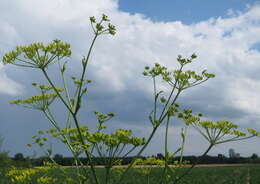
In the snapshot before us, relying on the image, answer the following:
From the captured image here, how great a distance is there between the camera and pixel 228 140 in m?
4.88

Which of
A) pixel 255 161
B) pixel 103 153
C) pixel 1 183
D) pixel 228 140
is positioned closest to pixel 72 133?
pixel 103 153

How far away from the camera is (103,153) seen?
404cm

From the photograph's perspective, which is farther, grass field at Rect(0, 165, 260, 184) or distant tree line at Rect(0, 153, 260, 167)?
grass field at Rect(0, 165, 260, 184)

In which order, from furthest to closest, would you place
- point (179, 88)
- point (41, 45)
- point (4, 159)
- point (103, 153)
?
point (4, 159)
point (179, 88)
point (41, 45)
point (103, 153)

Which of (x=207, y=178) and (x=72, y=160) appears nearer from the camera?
(x=72, y=160)

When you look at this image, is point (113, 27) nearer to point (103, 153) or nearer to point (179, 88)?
point (179, 88)

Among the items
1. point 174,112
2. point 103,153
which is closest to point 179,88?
point 174,112

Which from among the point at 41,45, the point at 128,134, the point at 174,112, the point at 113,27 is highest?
the point at 113,27

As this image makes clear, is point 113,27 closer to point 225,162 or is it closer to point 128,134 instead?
point 128,134

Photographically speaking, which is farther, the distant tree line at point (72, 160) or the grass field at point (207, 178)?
the grass field at point (207, 178)

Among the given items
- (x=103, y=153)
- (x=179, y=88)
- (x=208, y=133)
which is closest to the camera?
(x=103, y=153)

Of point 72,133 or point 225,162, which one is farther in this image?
point 225,162

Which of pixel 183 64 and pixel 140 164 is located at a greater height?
pixel 183 64

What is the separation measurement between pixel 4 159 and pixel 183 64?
16958mm
